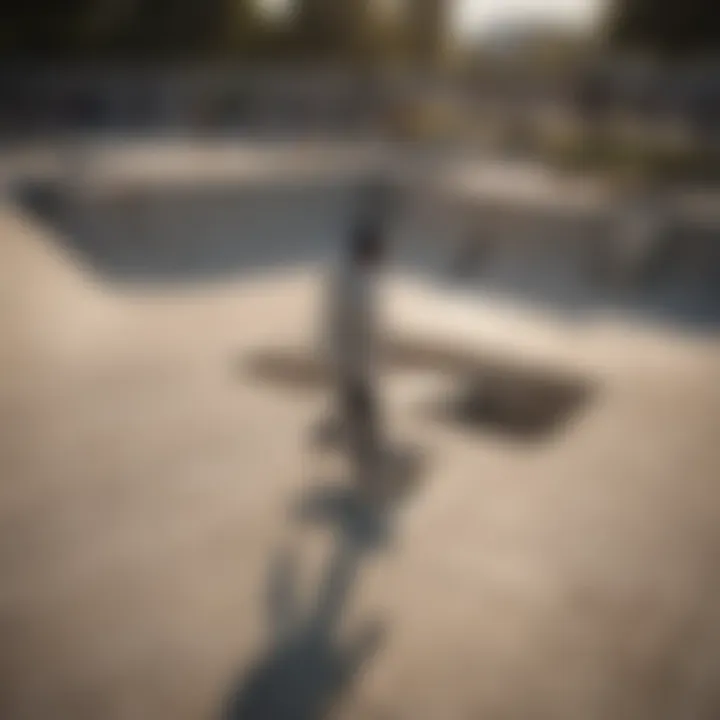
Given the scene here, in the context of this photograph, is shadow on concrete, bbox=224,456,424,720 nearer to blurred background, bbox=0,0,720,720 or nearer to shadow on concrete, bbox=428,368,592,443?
blurred background, bbox=0,0,720,720

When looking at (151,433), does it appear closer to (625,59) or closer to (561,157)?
(561,157)

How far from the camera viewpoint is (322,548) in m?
4.15

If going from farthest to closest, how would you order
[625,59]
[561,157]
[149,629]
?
[625,59]
[561,157]
[149,629]

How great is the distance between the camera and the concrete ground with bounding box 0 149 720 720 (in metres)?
3.30

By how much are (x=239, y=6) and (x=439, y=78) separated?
15.0ft

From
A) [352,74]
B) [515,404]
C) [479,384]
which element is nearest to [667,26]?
[352,74]

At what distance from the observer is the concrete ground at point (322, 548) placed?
3.30 metres

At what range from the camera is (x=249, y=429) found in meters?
5.53

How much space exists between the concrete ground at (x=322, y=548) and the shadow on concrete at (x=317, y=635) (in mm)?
10

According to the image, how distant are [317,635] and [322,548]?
2.11ft

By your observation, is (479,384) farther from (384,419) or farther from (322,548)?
(322,548)

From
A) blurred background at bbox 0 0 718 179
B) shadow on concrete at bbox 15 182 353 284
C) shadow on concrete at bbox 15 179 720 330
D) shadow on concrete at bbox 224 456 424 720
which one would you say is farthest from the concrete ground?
blurred background at bbox 0 0 718 179

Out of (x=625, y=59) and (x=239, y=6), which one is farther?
(x=239, y=6)

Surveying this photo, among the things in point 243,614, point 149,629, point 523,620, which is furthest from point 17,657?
point 523,620
